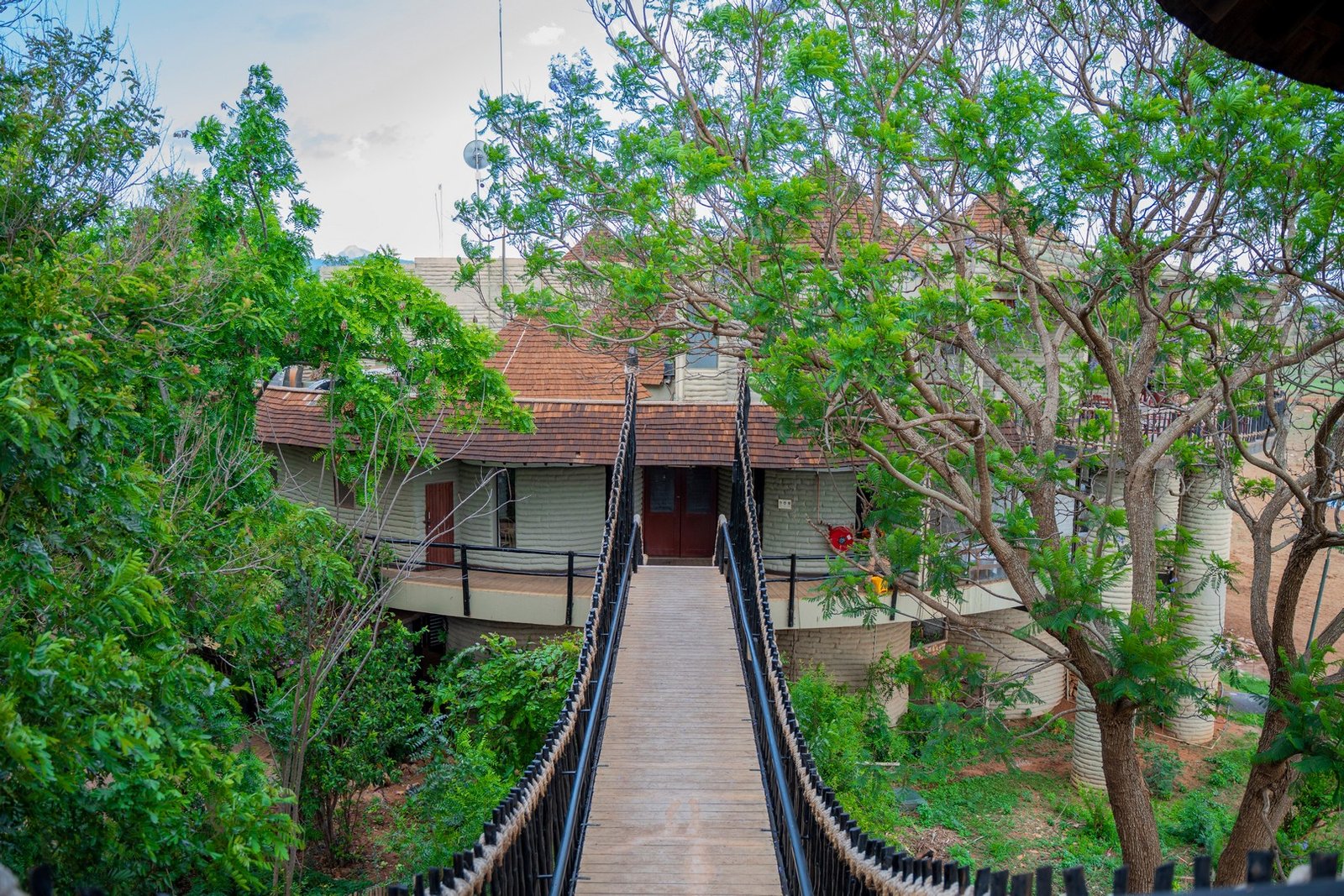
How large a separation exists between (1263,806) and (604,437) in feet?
37.6

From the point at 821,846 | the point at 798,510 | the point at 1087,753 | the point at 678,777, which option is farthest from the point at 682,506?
the point at 821,846

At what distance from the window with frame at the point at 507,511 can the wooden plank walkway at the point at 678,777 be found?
790 centimetres

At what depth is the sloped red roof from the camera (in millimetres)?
17422

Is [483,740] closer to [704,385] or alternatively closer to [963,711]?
[963,711]

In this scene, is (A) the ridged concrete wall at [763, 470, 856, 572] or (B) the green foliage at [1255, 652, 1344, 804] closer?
(B) the green foliage at [1255, 652, 1344, 804]

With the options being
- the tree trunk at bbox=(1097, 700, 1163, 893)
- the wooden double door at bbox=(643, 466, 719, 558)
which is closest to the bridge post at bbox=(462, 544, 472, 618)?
the wooden double door at bbox=(643, 466, 719, 558)

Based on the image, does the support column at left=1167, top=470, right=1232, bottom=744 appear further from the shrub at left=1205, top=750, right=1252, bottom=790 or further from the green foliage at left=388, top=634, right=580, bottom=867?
the green foliage at left=388, top=634, right=580, bottom=867

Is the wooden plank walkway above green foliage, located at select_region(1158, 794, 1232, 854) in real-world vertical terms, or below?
above

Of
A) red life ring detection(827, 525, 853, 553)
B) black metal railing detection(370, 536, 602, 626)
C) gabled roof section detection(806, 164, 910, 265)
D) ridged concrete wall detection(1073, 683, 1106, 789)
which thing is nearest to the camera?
gabled roof section detection(806, 164, 910, 265)

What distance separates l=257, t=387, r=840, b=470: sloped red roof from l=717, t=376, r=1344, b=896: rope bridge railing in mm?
6672

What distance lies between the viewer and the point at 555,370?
66.7 ft

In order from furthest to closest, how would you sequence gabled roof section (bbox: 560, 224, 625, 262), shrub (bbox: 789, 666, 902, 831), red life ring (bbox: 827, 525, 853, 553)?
red life ring (bbox: 827, 525, 853, 553), gabled roof section (bbox: 560, 224, 625, 262), shrub (bbox: 789, 666, 902, 831)

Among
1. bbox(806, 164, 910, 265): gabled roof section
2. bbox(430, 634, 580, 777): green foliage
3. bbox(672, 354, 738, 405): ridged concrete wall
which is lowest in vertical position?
bbox(430, 634, 580, 777): green foliage

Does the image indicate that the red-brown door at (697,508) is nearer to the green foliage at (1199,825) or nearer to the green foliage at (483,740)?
the green foliage at (483,740)
